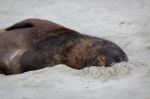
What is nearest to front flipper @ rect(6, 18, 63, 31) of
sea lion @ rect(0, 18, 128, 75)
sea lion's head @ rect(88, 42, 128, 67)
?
sea lion @ rect(0, 18, 128, 75)

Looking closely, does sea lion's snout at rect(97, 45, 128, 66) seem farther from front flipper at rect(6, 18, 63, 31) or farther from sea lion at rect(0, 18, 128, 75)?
front flipper at rect(6, 18, 63, 31)

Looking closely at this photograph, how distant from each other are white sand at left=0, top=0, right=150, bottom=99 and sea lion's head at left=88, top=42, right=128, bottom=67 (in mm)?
116

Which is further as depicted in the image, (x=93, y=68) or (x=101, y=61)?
(x=101, y=61)

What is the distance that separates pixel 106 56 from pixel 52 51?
60 cm

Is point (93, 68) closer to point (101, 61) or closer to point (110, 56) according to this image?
point (101, 61)

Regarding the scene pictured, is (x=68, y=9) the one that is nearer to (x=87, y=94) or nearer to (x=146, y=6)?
(x=146, y=6)

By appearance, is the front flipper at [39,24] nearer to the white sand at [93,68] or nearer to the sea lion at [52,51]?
the sea lion at [52,51]

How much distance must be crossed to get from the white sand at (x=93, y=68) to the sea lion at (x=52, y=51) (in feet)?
0.47

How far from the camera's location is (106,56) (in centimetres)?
531

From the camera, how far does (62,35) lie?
5535mm

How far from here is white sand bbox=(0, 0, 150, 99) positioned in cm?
462

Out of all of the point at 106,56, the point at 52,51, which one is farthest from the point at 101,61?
the point at 52,51

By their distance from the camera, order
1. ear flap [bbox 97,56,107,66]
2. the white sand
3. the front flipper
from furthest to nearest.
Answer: the front flipper
ear flap [bbox 97,56,107,66]
the white sand

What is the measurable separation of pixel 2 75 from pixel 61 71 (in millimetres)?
697
